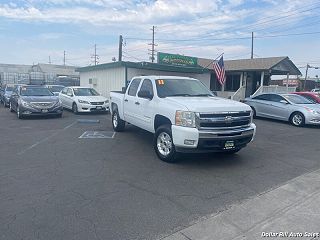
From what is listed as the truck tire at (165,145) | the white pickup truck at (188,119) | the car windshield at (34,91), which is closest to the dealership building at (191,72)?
the car windshield at (34,91)

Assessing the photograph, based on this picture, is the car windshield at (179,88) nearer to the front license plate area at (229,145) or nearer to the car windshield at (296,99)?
the front license plate area at (229,145)

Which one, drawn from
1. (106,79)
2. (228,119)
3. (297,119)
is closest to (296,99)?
(297,119)

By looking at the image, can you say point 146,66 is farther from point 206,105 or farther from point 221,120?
point 221,120

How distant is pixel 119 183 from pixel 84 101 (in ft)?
35.0

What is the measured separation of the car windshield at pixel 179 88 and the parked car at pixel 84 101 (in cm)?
839

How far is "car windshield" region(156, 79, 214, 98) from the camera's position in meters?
6.90

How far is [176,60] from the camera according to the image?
75.9ft

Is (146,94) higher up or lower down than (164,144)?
higher up

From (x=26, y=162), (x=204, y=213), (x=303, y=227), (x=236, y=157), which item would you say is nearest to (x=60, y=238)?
(x=204, y=213)

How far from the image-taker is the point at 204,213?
12.6 ft

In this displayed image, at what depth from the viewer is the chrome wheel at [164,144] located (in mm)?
6098

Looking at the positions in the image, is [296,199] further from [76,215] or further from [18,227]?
[18,227]

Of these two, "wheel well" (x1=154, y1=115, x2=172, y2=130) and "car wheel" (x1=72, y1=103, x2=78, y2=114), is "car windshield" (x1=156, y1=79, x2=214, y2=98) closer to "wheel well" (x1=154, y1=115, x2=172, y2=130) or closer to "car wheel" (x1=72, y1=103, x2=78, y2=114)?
"wheel well" (x1=154, y1=115, x2=172, y2=130)

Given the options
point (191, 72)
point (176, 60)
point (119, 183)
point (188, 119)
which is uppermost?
point (176, 60)
